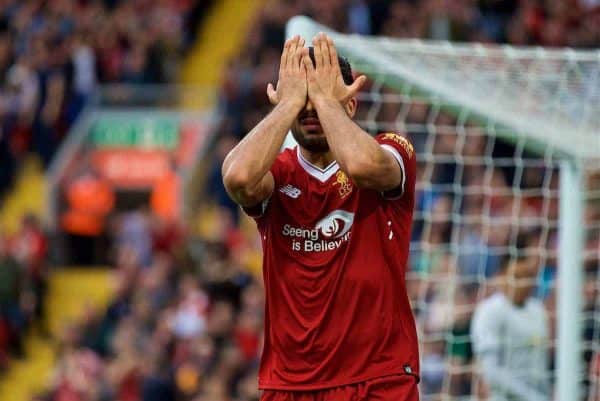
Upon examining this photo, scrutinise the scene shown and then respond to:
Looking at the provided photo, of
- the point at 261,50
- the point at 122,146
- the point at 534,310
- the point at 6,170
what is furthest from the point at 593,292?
the point at 6,170

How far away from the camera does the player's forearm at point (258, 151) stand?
5.16 m

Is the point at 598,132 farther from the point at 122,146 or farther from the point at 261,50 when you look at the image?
the point at 122,146

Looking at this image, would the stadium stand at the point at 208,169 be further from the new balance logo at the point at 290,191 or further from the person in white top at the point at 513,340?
the new balance logo at the point at 290,191

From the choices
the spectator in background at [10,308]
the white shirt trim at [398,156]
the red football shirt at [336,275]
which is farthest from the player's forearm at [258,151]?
the spectator in background at [10,308]

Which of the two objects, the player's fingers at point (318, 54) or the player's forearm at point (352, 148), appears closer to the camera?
the player's forearm at point (352, 148)

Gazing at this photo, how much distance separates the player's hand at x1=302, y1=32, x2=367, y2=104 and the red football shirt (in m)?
0.24

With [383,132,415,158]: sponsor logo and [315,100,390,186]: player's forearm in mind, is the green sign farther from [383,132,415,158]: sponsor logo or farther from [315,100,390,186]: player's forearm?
[315,100,390,186]: player's forearm

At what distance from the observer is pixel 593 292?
31.3ft

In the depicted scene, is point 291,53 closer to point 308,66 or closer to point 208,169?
point 308,66

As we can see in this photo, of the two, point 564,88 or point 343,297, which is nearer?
point 343,297

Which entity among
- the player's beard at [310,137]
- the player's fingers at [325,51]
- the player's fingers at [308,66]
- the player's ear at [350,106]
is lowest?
the player's beard at [310,137]

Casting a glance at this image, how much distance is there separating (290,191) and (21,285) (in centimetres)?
1172

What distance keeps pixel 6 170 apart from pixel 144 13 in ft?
9.57

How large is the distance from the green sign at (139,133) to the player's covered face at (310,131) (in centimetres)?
1216
